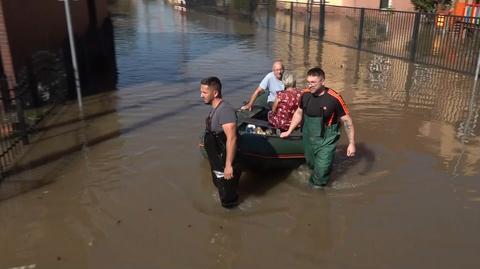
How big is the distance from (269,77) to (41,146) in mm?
4063

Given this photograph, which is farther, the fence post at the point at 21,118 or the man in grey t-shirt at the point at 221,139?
the fence post at the point at 21,118

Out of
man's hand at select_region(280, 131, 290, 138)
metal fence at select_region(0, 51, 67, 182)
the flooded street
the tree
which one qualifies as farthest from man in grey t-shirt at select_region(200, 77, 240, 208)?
the tree

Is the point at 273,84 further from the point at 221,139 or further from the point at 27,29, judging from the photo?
the point at 27,29

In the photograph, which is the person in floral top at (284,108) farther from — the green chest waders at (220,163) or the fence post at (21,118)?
the fence post at (21,118)

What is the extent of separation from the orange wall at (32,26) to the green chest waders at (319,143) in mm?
6487

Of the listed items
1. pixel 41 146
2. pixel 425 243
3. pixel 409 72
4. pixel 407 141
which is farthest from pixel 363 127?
pixel 409 72

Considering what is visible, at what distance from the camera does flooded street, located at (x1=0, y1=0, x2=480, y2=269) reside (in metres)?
4.93

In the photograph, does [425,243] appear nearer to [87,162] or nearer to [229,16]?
[87,162]

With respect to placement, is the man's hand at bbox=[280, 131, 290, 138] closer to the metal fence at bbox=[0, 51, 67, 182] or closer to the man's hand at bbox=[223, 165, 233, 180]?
the man's hand at bbox=[223, 165, 233, 180]

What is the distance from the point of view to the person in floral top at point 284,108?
6.68m

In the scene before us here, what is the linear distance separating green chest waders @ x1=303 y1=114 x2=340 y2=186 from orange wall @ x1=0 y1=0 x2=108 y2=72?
6.49m

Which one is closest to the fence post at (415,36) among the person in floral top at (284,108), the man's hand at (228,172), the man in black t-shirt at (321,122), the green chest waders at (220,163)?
the person in floral top at (284,108)

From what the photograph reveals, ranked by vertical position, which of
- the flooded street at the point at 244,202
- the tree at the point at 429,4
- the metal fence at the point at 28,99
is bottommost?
the flooded street at the point at 244,202

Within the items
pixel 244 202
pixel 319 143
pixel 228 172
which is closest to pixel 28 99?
pixel 244 202
